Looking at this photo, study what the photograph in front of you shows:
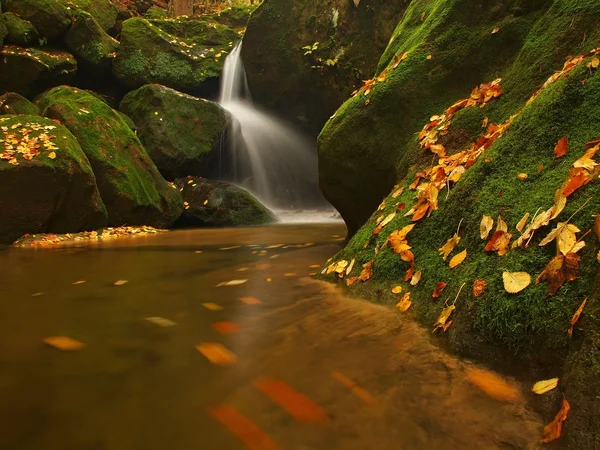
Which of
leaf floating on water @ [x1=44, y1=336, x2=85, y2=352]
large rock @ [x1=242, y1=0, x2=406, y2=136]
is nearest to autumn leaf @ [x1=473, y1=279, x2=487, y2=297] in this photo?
leaf floating on water @ [x1=44, y1=336, x2=85, y2=352]

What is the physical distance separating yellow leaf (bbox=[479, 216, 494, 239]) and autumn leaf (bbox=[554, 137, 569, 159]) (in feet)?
1.53

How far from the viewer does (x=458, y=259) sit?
2047 mm

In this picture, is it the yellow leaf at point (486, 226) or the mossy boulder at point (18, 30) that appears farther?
the mossy boulder at point (18, 30)

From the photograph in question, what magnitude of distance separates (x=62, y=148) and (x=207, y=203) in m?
4.36

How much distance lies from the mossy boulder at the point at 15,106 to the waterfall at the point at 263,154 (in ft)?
19.5

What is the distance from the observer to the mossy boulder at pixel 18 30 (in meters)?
12.4

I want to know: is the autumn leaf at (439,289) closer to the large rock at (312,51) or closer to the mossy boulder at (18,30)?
the large rock at (312,51)

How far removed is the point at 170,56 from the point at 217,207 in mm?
7692

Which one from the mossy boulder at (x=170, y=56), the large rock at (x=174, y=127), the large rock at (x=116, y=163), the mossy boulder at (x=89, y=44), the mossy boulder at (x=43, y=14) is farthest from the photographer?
the mossy boulder at (x=170, y=56)

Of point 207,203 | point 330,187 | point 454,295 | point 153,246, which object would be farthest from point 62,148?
point 454,295

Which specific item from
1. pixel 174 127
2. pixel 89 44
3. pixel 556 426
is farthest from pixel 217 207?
pixel 556 426

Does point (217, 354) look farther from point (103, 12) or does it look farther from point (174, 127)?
point (103, 12)

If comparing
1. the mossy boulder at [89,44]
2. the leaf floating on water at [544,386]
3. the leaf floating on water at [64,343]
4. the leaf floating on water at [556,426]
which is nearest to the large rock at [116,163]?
the mossy boulder at [89,44]

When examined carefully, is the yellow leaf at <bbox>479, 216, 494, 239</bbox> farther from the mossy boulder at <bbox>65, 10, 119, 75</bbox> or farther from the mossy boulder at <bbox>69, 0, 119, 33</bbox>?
the mossy boulder at <bbox>69, 0, 119, 33</bbox>
